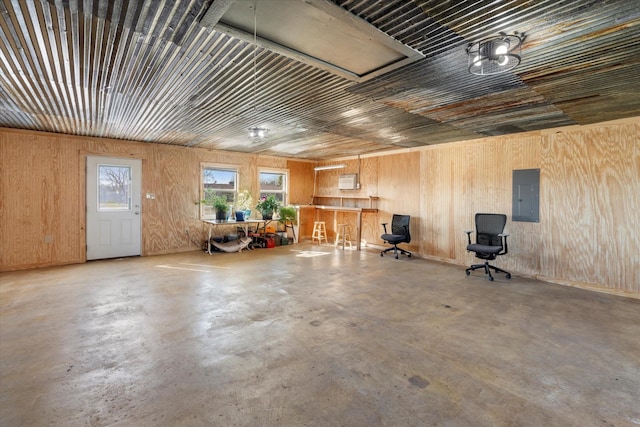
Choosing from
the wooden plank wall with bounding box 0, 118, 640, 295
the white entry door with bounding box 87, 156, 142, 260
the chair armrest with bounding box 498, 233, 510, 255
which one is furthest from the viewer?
the white entry door with bounding box 87, 156, 142, 260

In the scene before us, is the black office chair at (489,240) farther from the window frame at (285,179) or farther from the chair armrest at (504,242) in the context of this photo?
the window frame at (285,179)

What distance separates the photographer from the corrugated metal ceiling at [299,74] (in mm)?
1937

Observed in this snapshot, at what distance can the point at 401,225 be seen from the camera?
668 centimetres

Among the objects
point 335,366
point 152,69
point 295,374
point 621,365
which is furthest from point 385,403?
point 152,69

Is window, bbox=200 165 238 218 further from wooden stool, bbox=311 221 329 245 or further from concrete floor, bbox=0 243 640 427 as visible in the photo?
concrete floor, bbox=0 243 640 427

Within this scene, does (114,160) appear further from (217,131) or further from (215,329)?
(215,329)

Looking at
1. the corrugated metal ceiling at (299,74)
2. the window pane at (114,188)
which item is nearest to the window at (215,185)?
the window pane at (114,188)

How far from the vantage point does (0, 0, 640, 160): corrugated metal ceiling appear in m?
1.94

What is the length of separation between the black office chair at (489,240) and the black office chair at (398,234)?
142 centimetres

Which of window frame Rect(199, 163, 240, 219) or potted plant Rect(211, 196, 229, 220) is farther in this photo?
window frame Rect(199, 163, 240, 219)

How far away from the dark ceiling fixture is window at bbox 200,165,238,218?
622 cm

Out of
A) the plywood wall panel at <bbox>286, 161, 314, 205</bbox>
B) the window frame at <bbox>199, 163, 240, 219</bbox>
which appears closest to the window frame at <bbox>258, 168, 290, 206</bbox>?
the plywood wall panel at <bbox>286, 161, 314, 205</bbox>

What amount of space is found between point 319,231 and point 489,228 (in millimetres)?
4388

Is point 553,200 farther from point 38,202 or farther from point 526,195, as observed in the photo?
point 38,202
